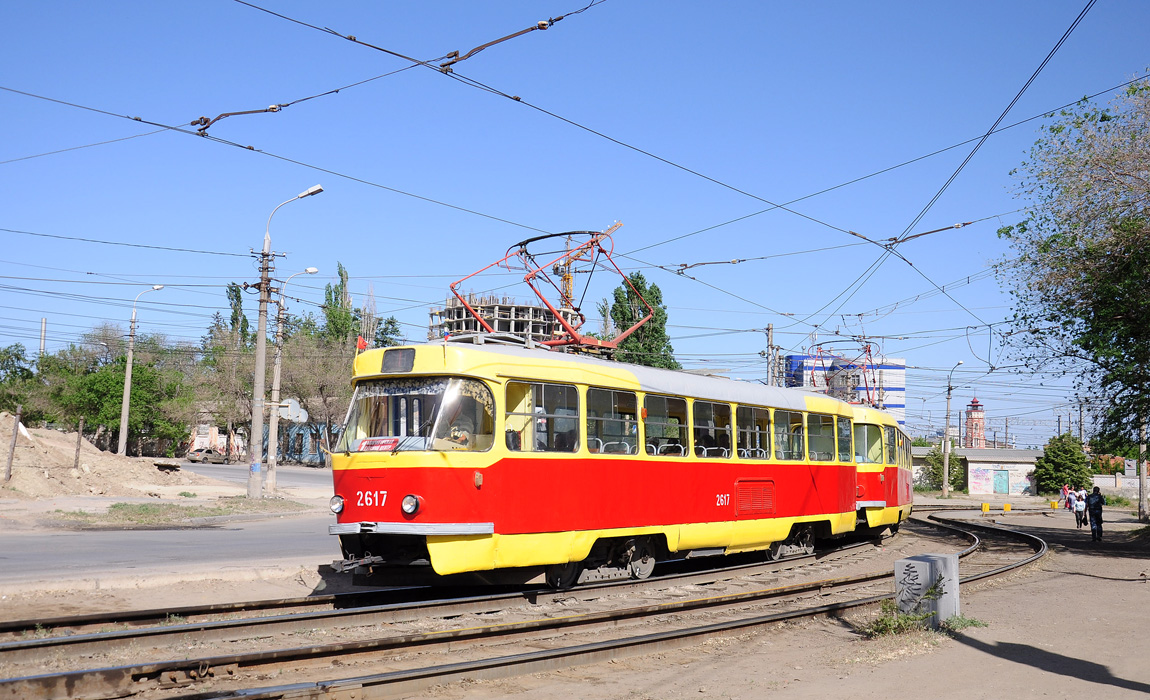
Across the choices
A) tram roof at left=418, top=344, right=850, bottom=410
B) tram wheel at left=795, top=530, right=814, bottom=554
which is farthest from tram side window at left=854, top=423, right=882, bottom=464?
tram roof at left=418, top=344, right=850, bottom=410

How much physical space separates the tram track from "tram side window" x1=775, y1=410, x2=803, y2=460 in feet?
13.2

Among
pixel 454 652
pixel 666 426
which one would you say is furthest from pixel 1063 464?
pixel 454 652

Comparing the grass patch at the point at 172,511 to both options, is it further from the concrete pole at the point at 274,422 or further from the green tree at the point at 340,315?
the green tree at the point at 340,315

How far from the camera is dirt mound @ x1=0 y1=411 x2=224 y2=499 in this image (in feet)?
103

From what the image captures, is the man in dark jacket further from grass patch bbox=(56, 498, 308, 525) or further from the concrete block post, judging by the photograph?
grass patch bbox=(56, 498, 308, 525)

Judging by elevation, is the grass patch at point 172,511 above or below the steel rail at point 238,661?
below

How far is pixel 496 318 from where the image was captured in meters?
24.3

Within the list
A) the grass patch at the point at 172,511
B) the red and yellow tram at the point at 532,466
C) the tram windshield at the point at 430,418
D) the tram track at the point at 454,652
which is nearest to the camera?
the tram track at the point at 454,652

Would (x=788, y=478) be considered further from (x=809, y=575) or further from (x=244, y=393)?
(x=244, y=393)

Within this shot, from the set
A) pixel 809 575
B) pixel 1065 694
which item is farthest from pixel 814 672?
pixel 809 575

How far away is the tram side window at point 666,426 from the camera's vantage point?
13344 millimetres

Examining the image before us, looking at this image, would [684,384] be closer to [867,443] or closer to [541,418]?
[541,418]

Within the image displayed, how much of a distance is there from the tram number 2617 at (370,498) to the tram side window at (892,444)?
49.0ft

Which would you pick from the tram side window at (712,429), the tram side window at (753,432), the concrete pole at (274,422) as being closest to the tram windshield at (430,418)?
the tram side window at (712,429)
